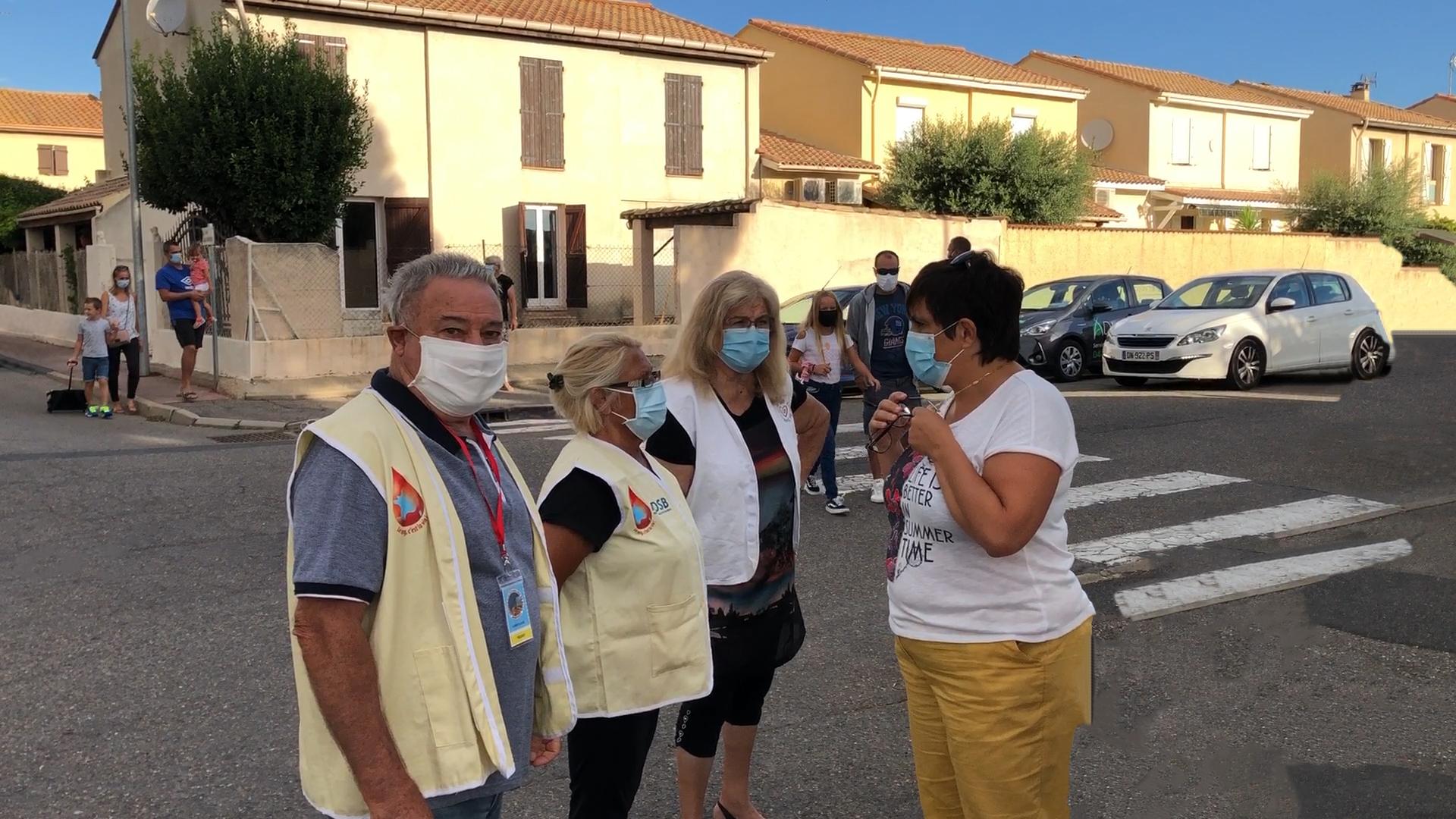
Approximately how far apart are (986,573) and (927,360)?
553 millimetres

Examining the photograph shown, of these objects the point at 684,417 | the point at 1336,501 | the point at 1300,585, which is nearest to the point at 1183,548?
the point at 1300,585

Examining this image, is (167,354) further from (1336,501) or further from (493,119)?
(1336,501)

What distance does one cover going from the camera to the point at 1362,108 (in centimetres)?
4666

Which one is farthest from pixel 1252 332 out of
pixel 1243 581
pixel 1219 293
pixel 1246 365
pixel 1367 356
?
pixel 1243 581

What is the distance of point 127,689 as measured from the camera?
4.98 m

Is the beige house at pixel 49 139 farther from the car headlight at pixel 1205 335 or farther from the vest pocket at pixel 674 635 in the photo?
the vest pocket at pixel 674 635

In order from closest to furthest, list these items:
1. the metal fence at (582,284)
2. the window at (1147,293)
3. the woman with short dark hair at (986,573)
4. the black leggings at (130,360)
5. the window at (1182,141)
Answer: the woman with short dark hair at (986,573) < the black leggings at (130,360) < the window at (1147,293) < the metal fence at (582,284) < the window at (1182,141)

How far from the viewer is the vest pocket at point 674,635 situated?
2.95 meters

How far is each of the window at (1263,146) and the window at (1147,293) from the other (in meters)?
27.4

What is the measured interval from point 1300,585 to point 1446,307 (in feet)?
106

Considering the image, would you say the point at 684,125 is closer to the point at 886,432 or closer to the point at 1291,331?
the point at 1291,331

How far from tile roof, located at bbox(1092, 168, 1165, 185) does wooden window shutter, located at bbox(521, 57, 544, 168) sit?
1840cm

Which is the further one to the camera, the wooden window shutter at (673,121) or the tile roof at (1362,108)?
the tile roof at (1362,108)

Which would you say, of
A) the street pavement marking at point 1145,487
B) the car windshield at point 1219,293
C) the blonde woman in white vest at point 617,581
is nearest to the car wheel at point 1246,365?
the car windshield at point 1219,293
